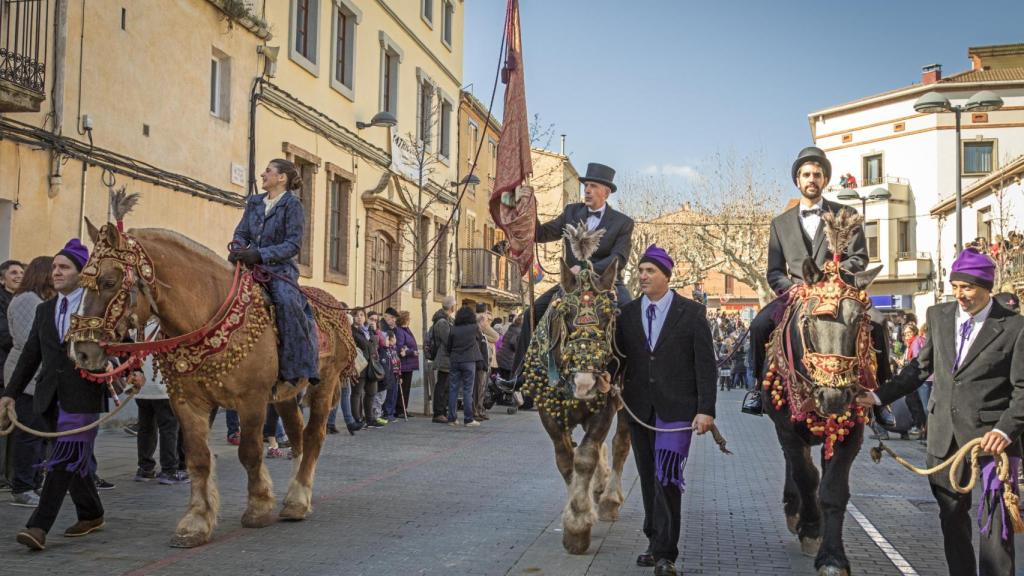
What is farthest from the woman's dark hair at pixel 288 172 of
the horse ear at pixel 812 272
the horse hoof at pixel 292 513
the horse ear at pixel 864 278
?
the horse ear at pixel 864 278

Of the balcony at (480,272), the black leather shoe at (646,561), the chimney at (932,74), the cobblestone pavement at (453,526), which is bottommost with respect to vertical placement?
the cobblestone pavement at (453,526)

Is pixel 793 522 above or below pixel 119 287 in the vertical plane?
below

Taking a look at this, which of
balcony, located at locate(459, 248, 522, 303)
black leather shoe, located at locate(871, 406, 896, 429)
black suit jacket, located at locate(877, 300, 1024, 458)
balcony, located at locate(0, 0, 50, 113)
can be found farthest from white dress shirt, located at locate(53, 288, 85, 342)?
balcony, located at locate(459, 248, 522, 303)

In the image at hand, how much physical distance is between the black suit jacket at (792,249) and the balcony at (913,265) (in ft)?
153

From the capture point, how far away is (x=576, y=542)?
6.77 metres

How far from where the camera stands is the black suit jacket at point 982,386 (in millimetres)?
5297

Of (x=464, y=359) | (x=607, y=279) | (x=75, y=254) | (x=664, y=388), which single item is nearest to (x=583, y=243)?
(x=607, y=279)

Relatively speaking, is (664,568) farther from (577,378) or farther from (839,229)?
(839,229)

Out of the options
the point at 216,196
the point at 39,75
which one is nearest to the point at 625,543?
the point at 39,75

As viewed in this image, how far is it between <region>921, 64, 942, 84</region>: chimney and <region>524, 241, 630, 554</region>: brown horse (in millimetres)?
52797

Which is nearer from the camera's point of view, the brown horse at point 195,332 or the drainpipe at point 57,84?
the brown horse at point 195,332

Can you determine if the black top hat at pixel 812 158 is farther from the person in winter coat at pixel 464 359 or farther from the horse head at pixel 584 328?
the person in winter coat at pixel 464 359

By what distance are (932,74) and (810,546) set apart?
53893 millimetres

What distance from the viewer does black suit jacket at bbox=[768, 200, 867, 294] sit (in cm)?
703
